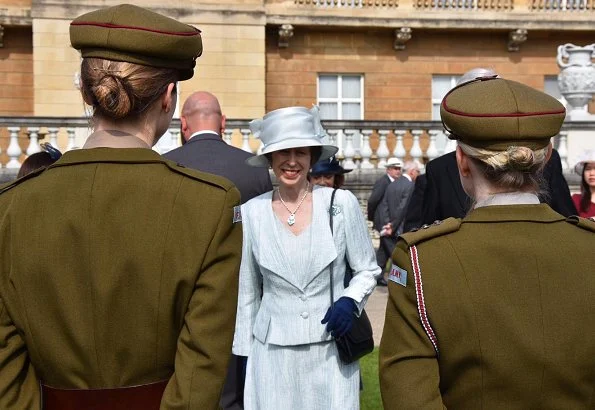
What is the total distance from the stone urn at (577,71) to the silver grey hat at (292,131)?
33.0 feet

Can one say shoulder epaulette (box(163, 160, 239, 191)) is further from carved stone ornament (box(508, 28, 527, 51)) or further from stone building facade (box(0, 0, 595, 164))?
carved stone ornament (box(508, 28, 527, 51))

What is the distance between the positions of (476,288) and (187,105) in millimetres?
3388

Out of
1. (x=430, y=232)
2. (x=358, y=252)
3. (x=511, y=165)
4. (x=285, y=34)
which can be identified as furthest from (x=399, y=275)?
(x=285, y=34)

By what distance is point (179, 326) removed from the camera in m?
2.42

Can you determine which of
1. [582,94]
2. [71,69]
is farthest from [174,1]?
[582,94]

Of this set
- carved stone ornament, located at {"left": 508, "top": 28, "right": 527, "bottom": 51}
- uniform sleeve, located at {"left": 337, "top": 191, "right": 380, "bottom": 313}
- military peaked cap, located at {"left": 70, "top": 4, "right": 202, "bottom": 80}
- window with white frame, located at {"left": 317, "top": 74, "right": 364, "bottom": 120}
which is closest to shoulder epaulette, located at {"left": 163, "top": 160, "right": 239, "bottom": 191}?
military peaked cap, located at {"left": 70, "top": 4, "right": 202, "bottom": 80}

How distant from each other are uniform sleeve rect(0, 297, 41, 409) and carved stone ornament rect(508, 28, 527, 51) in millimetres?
21086

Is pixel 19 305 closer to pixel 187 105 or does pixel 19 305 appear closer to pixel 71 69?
pixel 187 105

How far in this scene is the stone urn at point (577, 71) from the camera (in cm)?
1377

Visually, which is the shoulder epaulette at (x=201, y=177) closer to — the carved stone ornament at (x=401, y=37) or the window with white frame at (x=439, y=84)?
the carved stone ornament at (x=401, y=37)

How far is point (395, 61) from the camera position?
22641 millimetres

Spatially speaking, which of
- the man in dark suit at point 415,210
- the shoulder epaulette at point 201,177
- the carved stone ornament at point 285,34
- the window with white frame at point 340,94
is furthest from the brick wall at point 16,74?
the shoulder epaulette at point 201,177

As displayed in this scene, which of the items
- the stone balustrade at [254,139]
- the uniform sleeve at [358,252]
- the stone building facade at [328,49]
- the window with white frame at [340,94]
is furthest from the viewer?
the window with white frame at [340,94]

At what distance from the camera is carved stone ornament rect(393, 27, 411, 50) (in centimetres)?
2188
